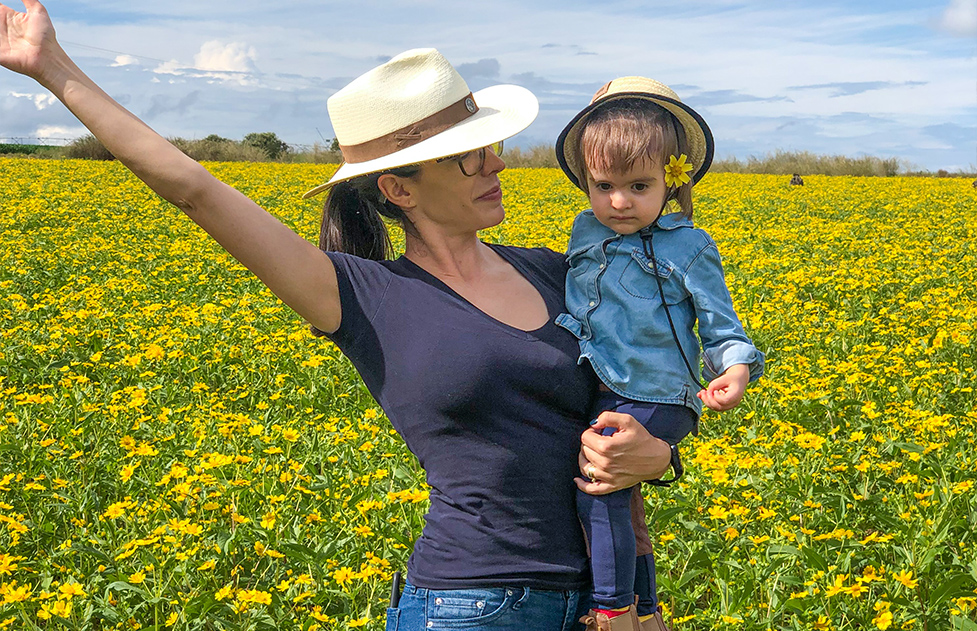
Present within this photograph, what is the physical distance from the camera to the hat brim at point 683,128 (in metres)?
2.08

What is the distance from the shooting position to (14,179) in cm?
2102

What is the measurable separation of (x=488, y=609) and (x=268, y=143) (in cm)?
4042

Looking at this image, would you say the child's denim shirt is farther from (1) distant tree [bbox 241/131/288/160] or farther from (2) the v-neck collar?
(1) distant tree [bbox 241/131/288/160]

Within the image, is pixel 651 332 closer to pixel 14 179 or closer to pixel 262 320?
pixel 262 320

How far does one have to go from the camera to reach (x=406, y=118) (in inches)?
74.0

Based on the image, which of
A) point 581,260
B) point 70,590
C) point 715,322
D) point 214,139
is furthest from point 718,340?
point 214,139

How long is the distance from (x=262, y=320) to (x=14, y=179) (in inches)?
657

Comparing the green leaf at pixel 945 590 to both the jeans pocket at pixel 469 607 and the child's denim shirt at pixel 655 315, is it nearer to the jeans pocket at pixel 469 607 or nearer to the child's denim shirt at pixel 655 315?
the child's denim shirt at pixel 655 315

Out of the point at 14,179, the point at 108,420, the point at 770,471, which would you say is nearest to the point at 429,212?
the point at 770,471

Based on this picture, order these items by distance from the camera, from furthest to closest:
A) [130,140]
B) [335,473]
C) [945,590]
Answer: [335,473], [945,590], [130,140]

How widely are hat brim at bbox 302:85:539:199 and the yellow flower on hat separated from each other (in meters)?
0.32

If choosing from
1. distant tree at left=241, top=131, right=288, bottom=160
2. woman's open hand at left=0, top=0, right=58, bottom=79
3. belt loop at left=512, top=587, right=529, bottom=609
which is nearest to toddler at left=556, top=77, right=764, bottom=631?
belt loop at left=512, top=587, right=529, bottom=609

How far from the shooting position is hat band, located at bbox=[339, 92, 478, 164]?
189 cm

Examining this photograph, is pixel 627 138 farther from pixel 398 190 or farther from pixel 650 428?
pixel 650 428
